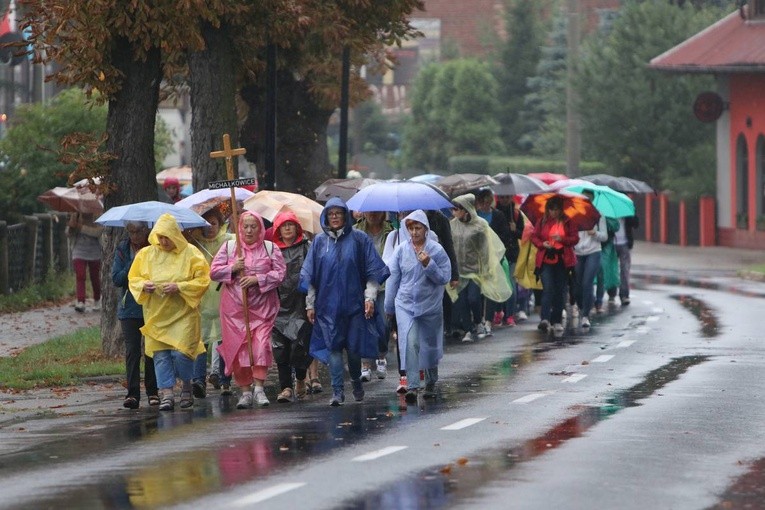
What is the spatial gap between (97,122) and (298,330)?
1561cm

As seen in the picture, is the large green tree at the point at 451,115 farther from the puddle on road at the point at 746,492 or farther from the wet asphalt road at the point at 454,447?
the puddle on road at the point at 746,492

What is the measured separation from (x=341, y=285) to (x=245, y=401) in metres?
1.16

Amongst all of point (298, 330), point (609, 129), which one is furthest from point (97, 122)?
point (609, 129)

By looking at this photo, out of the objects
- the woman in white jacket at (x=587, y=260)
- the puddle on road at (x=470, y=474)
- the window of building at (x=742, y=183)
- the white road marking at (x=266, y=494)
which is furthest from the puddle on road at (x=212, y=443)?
the window of building at (x=742, y=183)

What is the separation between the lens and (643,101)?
49719mm

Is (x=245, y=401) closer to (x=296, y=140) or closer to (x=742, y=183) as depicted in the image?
(x=296, y=140)

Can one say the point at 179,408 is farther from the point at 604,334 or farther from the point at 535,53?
the point at 535,53

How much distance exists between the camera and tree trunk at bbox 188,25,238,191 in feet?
63.8

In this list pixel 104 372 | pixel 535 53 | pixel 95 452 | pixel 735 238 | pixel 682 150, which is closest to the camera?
pixel 95 452

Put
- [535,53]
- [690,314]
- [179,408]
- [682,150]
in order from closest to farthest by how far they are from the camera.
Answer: [179,408] < [690,314] < [682,150] < [535,53]

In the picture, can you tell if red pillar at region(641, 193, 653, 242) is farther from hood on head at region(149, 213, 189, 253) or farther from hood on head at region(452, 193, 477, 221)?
hood on head at region(149, 213, 189, 253)

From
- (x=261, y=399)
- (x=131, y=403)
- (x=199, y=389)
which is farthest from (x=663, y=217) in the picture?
(x=131, y=403)

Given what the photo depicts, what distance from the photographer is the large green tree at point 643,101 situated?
49.8m

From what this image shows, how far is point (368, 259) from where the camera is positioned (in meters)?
14.7
